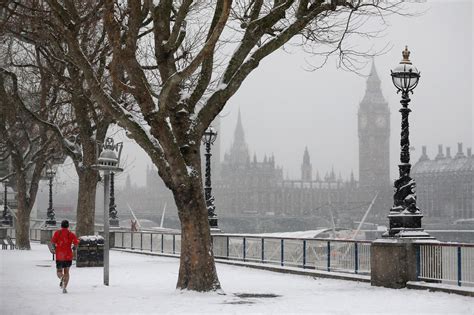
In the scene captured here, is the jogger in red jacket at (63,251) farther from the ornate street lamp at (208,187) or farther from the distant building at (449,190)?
the distant building at (449,190)

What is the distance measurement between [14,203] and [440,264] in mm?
56537

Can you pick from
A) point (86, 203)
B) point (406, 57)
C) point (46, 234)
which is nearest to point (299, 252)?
point (86, 203)

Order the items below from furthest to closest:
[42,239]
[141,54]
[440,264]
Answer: [42,239] → [141,54] → [440,264]

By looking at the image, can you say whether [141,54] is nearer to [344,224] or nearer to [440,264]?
[440,264]

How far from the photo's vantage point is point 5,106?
29.7 metres

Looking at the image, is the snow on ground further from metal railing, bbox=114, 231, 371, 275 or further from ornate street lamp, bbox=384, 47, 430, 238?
ornate street lamp, bbox=384, 47, 430, 238

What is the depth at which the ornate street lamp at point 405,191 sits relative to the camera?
1672 centimetres

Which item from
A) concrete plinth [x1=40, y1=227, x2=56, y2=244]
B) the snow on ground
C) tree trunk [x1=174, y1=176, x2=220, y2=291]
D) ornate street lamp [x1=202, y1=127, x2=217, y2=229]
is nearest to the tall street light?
the snow on ground

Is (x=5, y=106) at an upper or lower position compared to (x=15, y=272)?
upper

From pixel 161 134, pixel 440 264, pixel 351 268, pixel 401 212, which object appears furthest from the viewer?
pixel 351 268

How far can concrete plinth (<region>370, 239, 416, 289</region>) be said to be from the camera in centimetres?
1620

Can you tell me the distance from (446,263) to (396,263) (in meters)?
1.21

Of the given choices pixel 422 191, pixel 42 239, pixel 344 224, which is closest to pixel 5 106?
pixel 42 239

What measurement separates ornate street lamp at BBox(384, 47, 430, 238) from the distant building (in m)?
151
